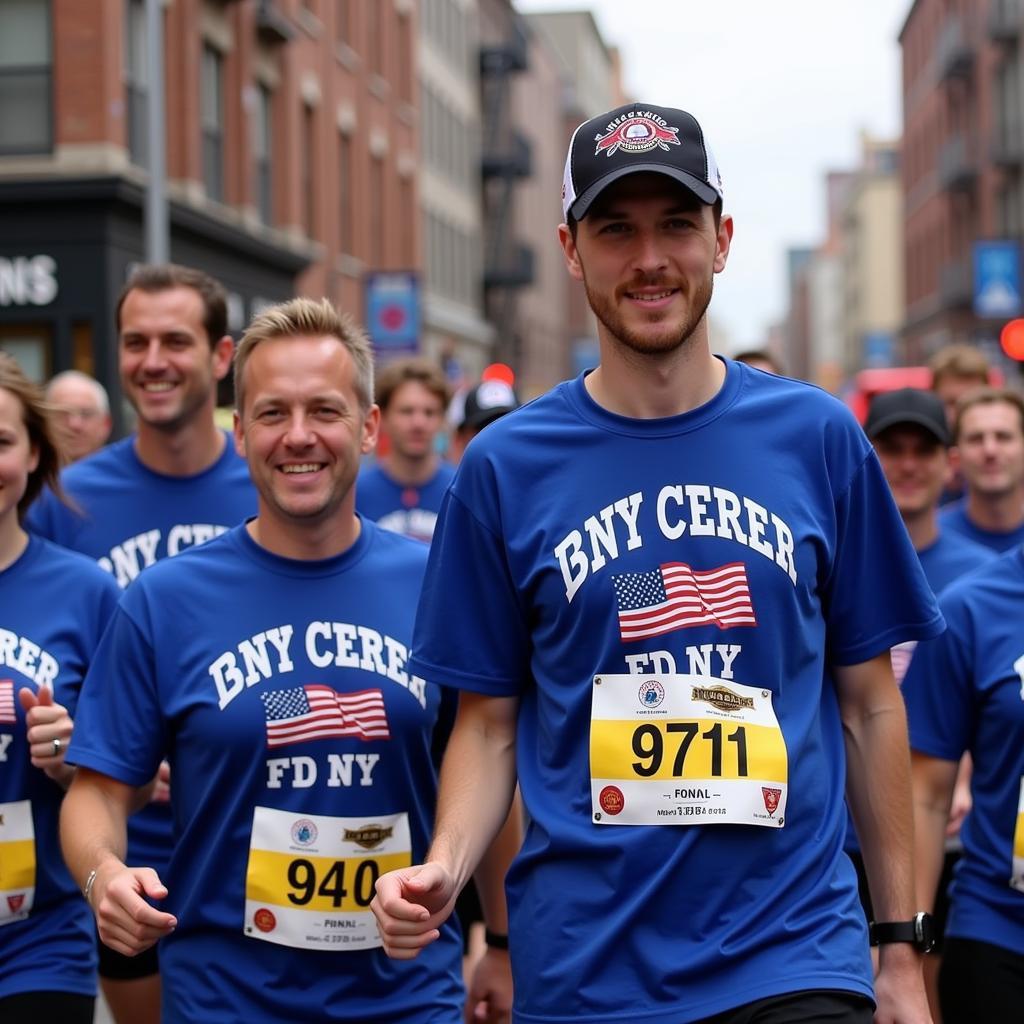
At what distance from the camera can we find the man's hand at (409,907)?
10.5 ft

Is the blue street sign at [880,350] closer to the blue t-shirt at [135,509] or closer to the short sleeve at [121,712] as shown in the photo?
the blue t-shirt at [135,509]

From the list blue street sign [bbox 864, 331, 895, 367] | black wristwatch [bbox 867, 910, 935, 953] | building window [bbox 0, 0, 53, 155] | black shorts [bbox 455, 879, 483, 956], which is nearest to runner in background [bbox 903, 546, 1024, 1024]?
black wristwatch [bbox 867, 910, 935, 953]

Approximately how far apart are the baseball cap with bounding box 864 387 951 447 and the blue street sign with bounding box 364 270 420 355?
20158mm

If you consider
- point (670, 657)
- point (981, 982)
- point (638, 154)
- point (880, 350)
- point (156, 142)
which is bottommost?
point (981, 982)

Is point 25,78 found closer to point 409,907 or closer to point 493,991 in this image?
point 493,991

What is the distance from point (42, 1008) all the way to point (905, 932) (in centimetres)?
192

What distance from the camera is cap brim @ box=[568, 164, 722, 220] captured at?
3340 millimetres

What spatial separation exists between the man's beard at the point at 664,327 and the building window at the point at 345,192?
109 ft

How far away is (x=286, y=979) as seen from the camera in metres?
4.00

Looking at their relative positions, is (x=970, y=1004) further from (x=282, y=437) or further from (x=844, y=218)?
(x=844, y=218)

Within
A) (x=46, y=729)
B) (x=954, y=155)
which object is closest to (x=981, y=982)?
(x=46, y=729)

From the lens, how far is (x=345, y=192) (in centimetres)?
3681

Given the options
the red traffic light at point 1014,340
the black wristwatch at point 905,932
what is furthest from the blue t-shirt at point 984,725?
the red traffic light at point 1014,340

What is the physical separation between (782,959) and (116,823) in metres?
1.46
